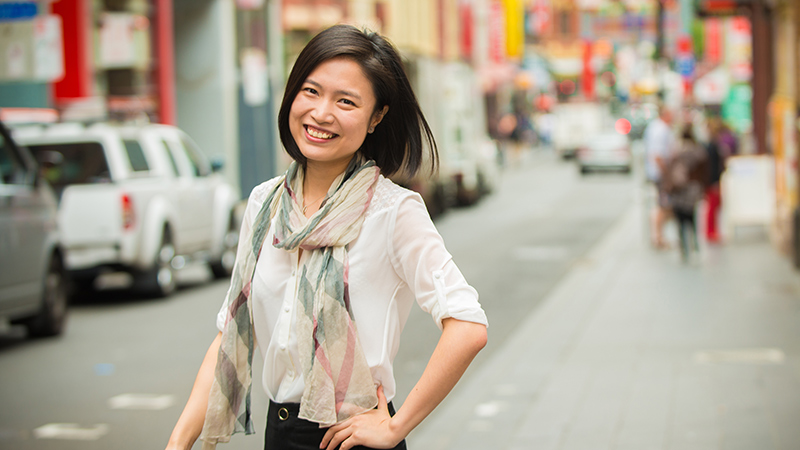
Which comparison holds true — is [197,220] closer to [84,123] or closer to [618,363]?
[84,123]

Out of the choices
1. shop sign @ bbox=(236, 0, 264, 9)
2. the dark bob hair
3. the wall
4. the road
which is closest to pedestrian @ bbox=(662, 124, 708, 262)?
the road

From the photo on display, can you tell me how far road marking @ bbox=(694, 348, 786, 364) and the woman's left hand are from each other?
19.4 feet

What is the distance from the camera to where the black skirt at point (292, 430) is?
2.45 meters

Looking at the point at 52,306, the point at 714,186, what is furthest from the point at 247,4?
the point at 52,306

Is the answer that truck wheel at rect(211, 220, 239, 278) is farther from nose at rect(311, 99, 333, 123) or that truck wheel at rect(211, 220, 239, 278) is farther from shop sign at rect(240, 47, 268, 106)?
nose at rect(311, 99, 333, 123)

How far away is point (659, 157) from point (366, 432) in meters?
13.2

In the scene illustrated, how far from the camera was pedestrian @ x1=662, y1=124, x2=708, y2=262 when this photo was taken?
14.1 metres

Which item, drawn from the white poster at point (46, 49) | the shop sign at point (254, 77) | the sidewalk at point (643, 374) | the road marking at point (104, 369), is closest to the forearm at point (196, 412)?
the sidewalk at point (643, 374)

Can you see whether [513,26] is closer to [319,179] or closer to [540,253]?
[540,253]

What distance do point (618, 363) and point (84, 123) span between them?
738 centimetres

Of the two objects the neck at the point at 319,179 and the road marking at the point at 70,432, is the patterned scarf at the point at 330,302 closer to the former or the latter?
the neck at the point at 319,179

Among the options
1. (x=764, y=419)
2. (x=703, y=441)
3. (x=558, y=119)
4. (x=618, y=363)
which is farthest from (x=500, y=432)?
(x=558, y=119)

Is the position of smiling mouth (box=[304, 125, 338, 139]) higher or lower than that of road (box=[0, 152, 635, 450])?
higher

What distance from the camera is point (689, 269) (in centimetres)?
1369
